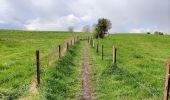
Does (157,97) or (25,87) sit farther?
(25,87)

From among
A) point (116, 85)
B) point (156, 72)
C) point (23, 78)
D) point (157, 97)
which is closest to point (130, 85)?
point (116, 85)

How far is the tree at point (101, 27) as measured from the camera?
110 meters

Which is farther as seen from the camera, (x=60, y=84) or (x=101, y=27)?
(x=101, y=27)

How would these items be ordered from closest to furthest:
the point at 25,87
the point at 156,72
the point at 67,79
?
the point at 25,87, the point at 67,79, the point at 156,72

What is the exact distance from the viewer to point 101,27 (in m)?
111

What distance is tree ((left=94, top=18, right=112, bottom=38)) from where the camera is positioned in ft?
361

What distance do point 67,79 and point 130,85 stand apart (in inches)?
204

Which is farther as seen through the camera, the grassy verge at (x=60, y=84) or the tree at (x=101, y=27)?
the tree at (x=101, y=27)

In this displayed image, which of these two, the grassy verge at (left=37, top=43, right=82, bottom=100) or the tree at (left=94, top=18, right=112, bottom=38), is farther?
the tree at (left=94, top=18, right=112, bottom=38)

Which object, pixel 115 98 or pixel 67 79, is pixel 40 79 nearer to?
pixel 67 79

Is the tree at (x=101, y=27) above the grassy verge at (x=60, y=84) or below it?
above

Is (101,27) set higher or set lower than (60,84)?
higher

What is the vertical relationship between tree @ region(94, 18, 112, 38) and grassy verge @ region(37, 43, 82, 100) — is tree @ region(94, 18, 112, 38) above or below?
above

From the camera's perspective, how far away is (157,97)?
55.2 ft
